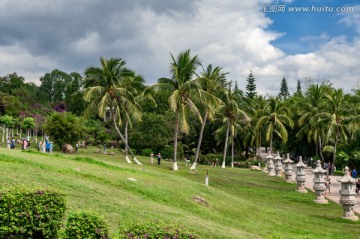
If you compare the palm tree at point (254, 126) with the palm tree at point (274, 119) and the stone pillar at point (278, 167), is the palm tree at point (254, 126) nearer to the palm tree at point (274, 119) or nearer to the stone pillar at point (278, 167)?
the palm tree at point (274, 119)

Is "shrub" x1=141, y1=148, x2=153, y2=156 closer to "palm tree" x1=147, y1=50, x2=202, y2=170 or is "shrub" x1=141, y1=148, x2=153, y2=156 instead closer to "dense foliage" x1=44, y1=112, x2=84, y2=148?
"dense foliage" x1=44, y1=112, x2=84, y2=148

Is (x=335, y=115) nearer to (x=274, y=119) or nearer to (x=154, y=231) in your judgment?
(x=274, y=119)

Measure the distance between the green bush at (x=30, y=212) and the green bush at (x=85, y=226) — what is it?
525mm

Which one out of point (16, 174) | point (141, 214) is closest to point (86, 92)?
point (16, 174)

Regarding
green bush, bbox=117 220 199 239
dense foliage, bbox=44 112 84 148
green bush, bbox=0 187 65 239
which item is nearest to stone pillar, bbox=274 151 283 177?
dense foliage, bbox=44 112 84 148

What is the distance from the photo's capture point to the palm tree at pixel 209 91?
101ft

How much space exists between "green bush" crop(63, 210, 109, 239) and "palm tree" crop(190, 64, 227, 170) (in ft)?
78.7

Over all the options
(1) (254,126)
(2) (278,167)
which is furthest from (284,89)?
(2) (278,167)

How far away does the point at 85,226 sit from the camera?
689cm

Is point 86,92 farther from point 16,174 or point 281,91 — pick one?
point 281,91

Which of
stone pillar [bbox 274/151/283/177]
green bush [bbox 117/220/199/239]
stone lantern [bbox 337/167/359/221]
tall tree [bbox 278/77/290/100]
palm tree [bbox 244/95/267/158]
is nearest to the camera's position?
green bush [bbox 117/220/199/239]

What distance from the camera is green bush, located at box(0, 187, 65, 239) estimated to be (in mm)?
6930

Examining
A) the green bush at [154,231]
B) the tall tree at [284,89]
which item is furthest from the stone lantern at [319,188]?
the tall tree at [284,89]

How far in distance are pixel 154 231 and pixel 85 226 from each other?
1.57 metres
